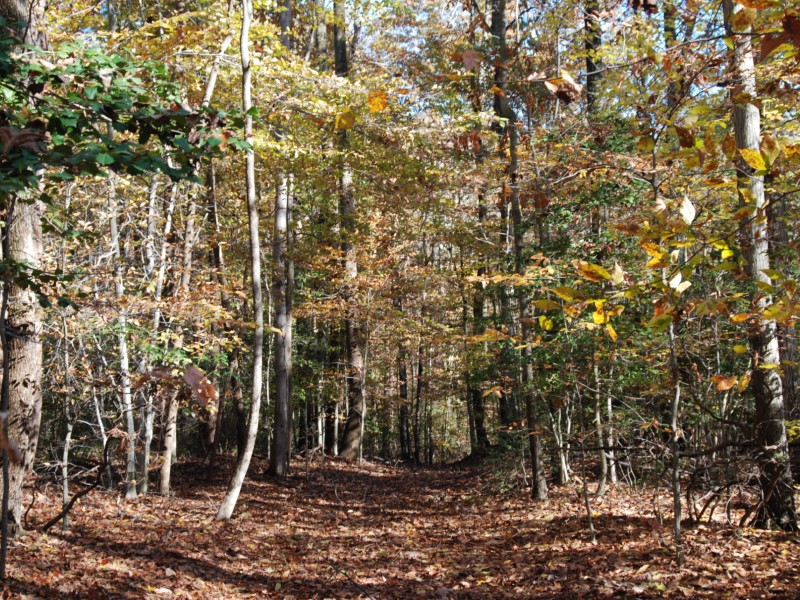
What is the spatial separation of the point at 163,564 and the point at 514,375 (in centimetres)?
638

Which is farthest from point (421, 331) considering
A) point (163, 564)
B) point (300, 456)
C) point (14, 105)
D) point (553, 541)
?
point (14, 105)

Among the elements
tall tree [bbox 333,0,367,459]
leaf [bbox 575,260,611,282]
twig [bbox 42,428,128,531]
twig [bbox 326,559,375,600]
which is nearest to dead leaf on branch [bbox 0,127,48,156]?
leaf [bbox 575,260,611,282]

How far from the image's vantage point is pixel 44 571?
5367 millimetres

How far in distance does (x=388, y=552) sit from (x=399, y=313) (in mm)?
9450

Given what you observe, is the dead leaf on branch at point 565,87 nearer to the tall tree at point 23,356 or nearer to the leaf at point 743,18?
the leaf at point 743,18

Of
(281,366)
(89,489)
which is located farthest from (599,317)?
(281,366)

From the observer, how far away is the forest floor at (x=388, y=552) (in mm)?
5270

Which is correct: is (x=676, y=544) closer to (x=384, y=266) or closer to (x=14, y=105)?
(x=14, y=105)

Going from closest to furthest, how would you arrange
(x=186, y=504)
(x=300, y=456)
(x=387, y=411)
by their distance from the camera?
1. (x=186, y=504)
2. (x=300, y=456)
3. (x=387, y=411)

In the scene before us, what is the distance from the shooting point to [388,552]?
7559mm

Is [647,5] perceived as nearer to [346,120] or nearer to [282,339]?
[346,120]

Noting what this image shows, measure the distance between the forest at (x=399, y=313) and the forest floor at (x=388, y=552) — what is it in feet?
0.18

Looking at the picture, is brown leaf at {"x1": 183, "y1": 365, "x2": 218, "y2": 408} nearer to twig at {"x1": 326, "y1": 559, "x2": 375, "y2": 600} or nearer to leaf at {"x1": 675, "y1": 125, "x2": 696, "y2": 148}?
leaf at {"x1": 675, "y1": 125, "x2": 696, "y2": 148}

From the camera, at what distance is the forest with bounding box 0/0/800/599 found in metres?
2.81
